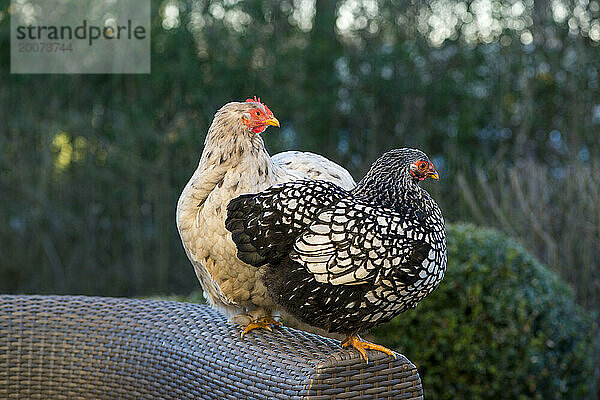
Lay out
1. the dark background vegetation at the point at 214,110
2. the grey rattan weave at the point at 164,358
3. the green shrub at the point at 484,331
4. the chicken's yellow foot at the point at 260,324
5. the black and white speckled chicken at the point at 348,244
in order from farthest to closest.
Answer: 1. the dark background vegetation at the point at 214,110
2. the green shrub at the point at 484,331
3. the chicken's yellow foot at the point at 260,324
4. the grey rattan weave at the point at 164,358
5. the black and white speckled chicken at the point at 348,244

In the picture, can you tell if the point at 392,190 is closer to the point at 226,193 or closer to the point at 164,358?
the point at 226,193

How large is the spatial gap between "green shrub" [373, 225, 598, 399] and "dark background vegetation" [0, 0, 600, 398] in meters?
1.57

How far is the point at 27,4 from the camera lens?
414 centimetres

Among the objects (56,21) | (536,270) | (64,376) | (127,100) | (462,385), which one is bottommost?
(462,385)

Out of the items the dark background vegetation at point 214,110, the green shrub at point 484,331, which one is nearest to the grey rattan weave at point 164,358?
the green shrub at point 484,331

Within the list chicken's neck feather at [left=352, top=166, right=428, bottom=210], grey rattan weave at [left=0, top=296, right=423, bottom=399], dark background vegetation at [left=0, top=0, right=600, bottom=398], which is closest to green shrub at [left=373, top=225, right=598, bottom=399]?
grey rattan weave at [left=0, top=296, right=423, bottom=399]

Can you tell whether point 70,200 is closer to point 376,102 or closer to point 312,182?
point 376,102

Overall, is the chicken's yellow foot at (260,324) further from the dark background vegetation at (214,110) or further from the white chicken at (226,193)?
the dark background vegetation at (214,110)

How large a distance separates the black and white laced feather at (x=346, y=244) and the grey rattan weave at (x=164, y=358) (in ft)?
0.37

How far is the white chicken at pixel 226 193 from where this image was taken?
5.05ft

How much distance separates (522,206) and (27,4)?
3.00 metres

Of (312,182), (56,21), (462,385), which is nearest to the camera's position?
(312,182)

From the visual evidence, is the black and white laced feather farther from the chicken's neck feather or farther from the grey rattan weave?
the grey rattan weave

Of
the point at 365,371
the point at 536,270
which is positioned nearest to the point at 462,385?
the point at 536,270
